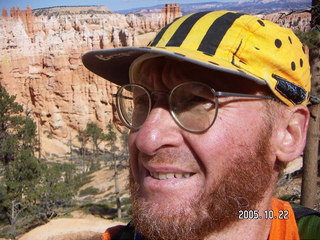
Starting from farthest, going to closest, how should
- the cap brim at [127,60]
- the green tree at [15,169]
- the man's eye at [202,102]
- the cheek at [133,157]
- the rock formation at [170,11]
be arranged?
the rock formation at [170,11] < the green tree at [15,169] < the cheek at [133,157] < the man's eye at [202,102] < the cap brim at [127,60]

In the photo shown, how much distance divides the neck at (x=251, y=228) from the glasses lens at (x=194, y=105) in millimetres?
612

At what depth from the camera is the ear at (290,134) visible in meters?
1.72

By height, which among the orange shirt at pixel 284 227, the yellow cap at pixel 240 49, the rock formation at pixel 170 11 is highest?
the rock formation at pixel 170 11

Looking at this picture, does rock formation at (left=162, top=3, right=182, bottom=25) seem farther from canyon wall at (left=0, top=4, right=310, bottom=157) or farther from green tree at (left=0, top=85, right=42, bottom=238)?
green tree at (left=0, top=85, right=42, bottom=238)

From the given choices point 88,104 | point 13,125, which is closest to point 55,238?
point 13,125

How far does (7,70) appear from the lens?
131 feet

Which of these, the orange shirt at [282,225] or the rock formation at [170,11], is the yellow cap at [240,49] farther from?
the rock formation at [170,11]

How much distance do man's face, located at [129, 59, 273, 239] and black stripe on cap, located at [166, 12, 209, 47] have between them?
122 millimetres

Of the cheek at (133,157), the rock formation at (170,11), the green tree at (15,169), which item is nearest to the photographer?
the cheek at (133,157)

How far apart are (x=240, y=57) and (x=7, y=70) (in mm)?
44288

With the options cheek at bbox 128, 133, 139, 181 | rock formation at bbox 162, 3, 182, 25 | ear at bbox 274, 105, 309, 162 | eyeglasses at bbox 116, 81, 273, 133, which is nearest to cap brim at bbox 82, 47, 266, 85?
eyeglasses at bbox 116, 81, 273, 133

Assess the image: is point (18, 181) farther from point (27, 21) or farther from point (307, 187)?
point (27, 21)

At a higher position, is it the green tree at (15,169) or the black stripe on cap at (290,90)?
the black stripe on cap at (290,90)

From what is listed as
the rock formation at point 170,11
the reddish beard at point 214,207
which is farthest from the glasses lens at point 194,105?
the rock formation at point 170,11
